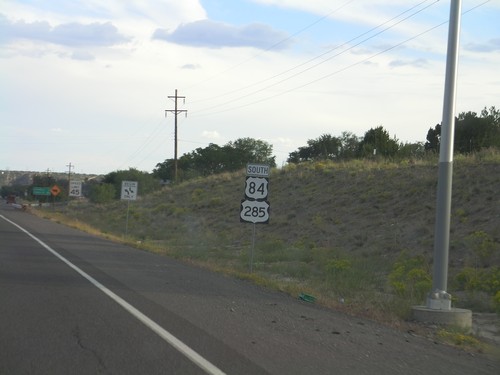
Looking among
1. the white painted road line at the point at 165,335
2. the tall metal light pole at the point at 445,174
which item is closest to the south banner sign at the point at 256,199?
the white painted road line at the point at 165,335

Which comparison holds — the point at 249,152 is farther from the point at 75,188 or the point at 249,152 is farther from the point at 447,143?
the point at 447,143

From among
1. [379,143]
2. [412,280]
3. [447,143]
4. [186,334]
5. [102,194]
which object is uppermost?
[379,143]

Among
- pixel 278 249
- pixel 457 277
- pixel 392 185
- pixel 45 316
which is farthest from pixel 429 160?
pixel 45 316

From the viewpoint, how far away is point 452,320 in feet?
42.4

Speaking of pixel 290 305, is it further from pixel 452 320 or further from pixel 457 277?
pixel 457 277

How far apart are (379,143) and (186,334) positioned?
62470 millimetres

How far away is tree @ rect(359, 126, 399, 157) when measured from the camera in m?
68.7

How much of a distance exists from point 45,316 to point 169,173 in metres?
123

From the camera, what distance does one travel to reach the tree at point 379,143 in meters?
68.7

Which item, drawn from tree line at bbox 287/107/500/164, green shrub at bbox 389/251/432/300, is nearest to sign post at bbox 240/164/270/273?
green shrub at bbox 389/251/432/300

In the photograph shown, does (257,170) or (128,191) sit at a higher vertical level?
(257,170)

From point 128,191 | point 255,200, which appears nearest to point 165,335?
point 255,200

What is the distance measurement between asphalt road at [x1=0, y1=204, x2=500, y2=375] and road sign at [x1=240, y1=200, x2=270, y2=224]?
354cm

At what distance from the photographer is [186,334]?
10.1 m
